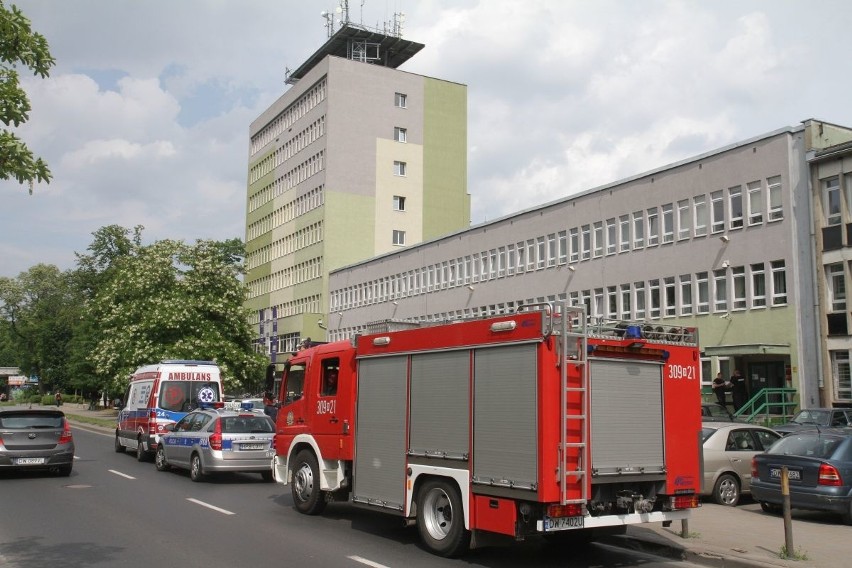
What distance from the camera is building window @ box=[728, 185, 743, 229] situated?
3766 centimetres

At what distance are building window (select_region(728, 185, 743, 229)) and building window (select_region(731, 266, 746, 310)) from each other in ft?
6.32

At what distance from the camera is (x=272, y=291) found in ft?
286

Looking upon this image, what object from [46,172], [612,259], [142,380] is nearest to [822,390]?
[612,259]

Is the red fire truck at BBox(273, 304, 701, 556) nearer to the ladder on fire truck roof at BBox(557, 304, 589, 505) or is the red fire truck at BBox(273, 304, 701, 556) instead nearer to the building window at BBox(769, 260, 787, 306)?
the ladder on fire truck roof at BBox(557, 304, 589, 505)

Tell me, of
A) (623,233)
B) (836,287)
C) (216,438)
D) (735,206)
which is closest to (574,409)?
(216,438)

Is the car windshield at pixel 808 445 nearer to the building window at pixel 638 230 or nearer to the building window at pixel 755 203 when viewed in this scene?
the building window at pixel 755 203

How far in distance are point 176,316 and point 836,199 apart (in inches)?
1237

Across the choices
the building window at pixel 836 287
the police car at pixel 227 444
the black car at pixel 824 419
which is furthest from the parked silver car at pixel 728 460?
the building window at pixel 836 287

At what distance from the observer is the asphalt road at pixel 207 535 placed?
32.3 ft

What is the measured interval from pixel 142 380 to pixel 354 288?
46.5 meters

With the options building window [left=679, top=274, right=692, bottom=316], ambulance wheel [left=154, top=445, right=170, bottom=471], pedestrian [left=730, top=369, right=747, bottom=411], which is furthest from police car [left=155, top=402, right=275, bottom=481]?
building window [left=679, top=274, right=692, bottom=316]

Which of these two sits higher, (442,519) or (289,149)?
(289,149)

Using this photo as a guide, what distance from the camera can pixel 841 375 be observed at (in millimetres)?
33938

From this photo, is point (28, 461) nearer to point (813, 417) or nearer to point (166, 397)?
point (166, 397)
